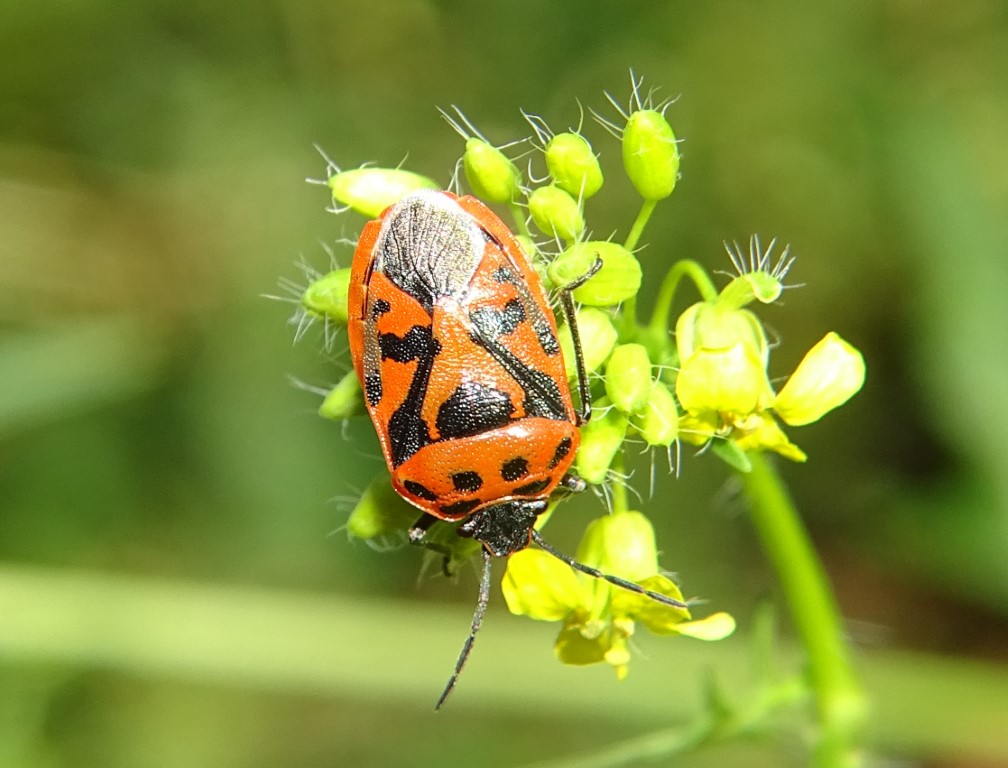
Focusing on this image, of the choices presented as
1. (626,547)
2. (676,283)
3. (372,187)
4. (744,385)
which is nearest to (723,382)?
(744,385)

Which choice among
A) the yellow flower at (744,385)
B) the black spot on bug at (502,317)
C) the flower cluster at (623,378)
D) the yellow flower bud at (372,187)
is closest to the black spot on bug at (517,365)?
the black spot on bug at (502,317)

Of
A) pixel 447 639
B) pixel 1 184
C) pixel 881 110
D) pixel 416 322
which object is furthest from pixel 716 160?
pixel 1 184

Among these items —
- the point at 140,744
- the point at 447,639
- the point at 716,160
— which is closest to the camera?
the point at 447,639

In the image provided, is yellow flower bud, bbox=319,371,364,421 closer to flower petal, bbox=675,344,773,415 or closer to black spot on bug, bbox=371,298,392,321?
black spot on bug, bbox=371,298,392,321

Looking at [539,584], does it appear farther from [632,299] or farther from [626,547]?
[632,299]

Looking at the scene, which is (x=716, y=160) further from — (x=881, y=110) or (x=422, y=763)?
(x=422, y=763)
